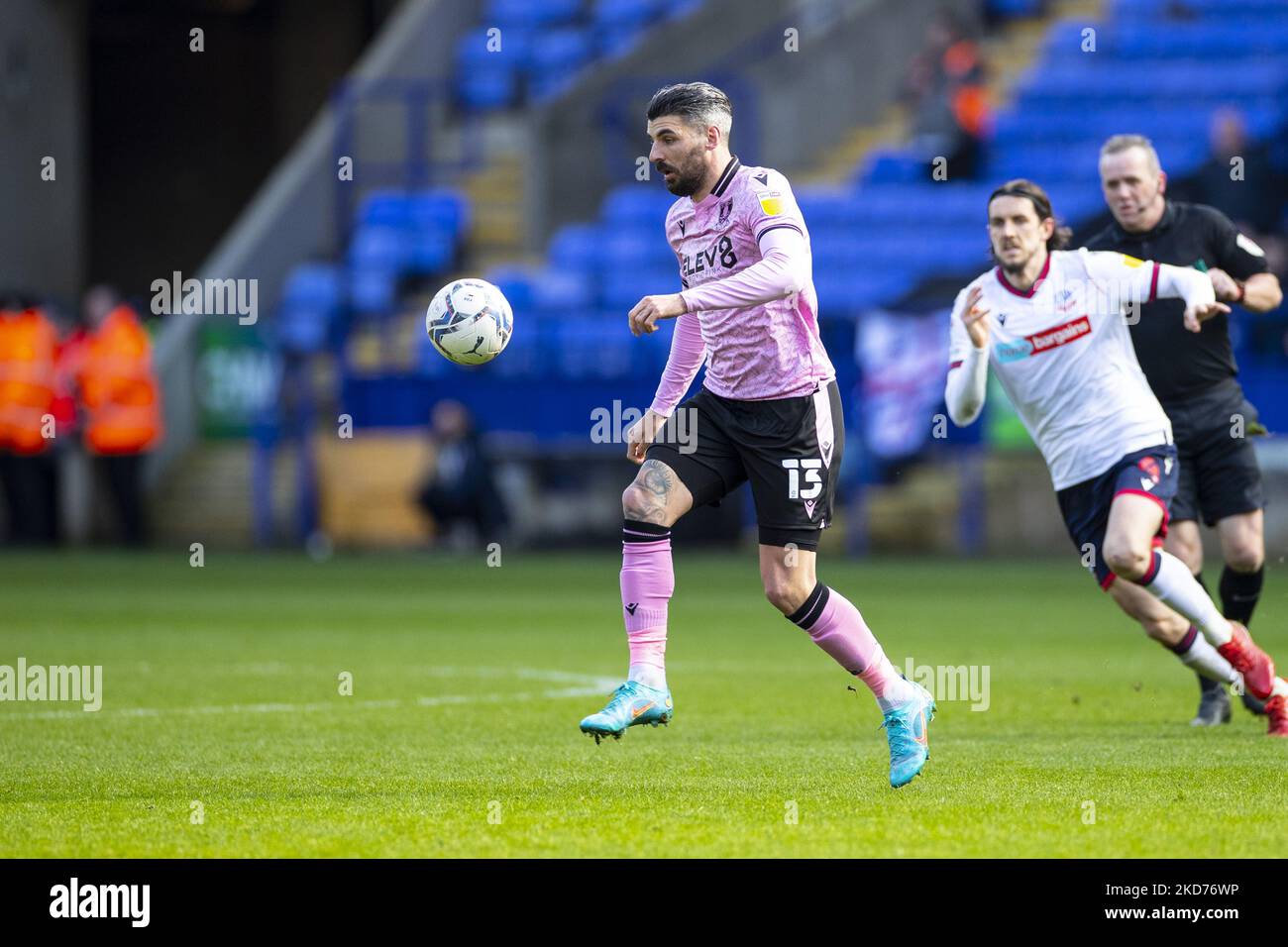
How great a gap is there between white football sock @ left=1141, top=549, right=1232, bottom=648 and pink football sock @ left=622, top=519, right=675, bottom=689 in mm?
1924

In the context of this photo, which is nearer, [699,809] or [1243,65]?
[699,809]

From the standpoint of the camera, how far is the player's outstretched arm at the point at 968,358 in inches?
291

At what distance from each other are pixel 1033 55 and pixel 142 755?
2028 cm

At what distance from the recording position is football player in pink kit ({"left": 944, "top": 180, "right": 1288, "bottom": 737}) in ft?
25.2

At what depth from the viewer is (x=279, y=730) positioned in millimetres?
8234

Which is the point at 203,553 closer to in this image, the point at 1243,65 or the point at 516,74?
the point at 516,74

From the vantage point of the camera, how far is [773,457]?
6.82 meters

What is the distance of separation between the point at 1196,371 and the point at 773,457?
249 cm

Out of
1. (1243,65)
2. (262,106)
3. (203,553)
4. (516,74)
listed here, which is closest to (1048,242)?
(203,553)

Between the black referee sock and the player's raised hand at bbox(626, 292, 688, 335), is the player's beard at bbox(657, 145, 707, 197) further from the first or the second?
the black referee sock

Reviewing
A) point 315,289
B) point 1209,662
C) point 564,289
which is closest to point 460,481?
point 564,289

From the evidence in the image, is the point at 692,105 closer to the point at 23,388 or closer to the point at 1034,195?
the point at 1034,195

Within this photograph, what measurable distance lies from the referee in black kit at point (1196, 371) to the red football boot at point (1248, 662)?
1.50ft

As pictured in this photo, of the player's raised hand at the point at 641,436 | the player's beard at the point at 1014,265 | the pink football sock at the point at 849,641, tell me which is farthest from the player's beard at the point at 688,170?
the player's beard at the point at 1014,265
